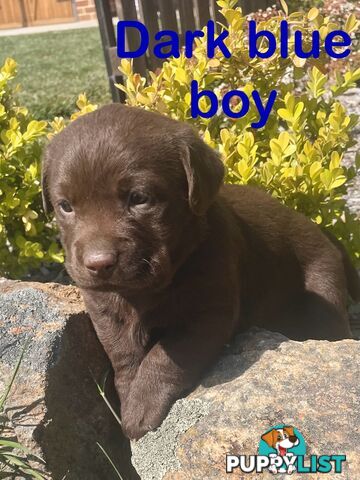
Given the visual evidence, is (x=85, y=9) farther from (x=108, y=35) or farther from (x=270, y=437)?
(x=270, y=437)

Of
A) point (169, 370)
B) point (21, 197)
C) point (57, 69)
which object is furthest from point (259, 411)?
point (57, 69)

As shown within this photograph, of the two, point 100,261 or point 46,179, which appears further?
point 46,179

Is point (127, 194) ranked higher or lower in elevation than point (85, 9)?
higher

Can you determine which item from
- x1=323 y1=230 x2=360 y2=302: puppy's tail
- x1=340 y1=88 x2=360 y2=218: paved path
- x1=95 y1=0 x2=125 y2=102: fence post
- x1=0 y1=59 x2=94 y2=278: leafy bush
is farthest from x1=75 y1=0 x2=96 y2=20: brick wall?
x1=323 y1=230 x2=360 y2=302: puppy's tail

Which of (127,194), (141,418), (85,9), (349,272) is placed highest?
(127,194)

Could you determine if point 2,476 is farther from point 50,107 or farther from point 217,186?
point 50,107

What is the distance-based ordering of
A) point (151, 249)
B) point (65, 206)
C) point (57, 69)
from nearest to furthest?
1. point (151, 249)
2. point (65, 206)
3. point (57, 69)
